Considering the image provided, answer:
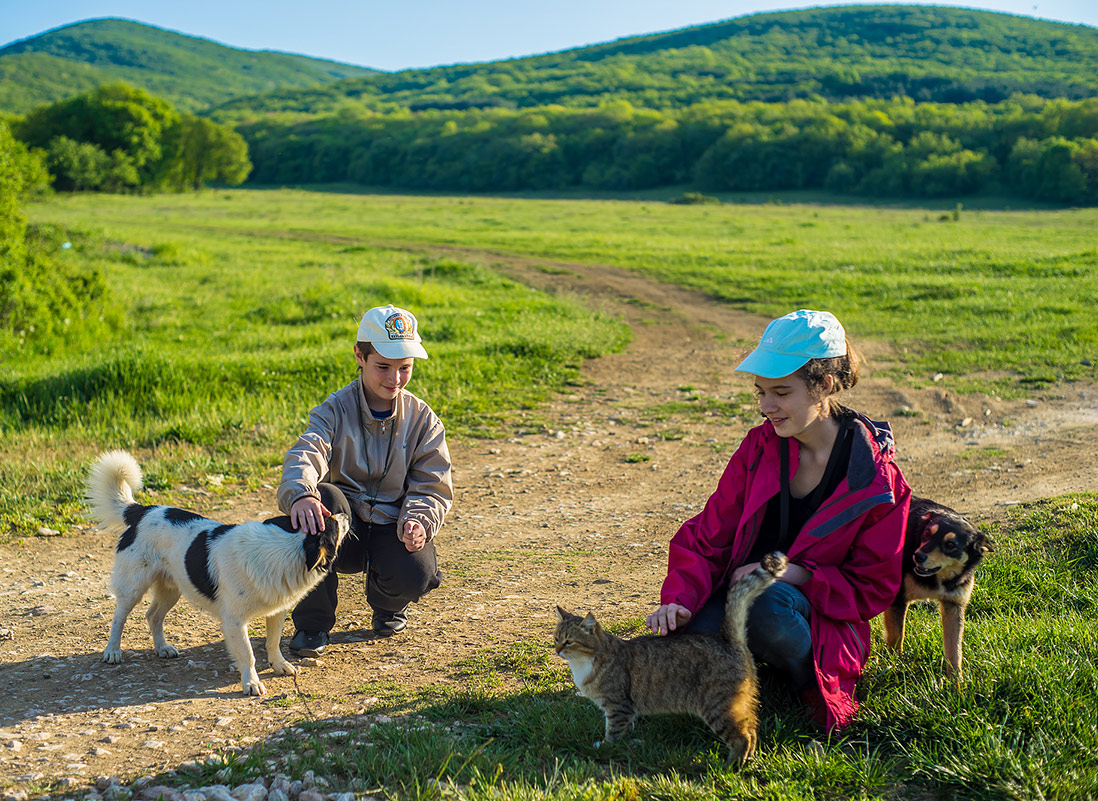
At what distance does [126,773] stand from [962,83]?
126148mm

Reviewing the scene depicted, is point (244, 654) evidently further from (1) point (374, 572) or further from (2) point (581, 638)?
(2) point (581, 638)

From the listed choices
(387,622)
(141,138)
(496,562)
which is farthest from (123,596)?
(141,138)

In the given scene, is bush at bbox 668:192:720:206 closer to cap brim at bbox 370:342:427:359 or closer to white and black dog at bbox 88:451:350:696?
cap brim at bbox 370:342:427:359

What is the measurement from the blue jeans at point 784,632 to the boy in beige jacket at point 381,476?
1891 millimetres

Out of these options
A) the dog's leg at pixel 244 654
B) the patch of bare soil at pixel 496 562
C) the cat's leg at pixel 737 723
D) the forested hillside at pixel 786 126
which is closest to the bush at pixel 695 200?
the forested hillside at pixel 786 126

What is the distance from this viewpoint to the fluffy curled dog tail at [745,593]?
3133 millimetres

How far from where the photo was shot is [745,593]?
10.6 feet

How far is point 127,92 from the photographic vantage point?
8250cm

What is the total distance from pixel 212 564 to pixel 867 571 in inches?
119

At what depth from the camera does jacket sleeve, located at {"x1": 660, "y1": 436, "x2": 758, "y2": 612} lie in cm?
367

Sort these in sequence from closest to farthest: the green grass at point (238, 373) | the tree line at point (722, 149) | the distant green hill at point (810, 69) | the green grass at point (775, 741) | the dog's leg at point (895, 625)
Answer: the green grass at point (775, 741) → the dog's leg at point (895, 625) → the green grass at point (238, 373) → the tree line at point (722, 149) → the distant green hill at point (810, 69)

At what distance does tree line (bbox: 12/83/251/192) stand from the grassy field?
53566 millimetres

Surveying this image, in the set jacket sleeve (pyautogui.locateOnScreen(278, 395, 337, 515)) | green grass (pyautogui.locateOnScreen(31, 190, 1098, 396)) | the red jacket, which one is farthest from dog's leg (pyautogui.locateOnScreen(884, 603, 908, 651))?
green grass (pyautogui.locateOnScreen(31, 190, 1098, 396))

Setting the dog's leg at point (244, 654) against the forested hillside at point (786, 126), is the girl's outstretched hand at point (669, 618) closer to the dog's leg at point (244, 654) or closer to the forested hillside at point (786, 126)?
the dog's leg at point (244, 654)
